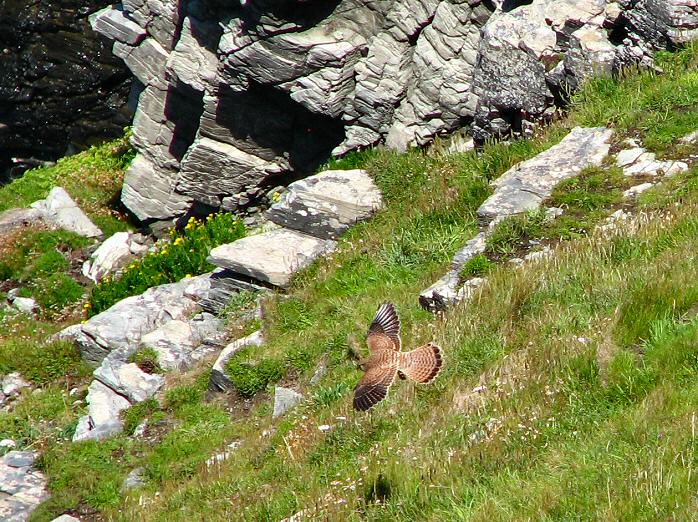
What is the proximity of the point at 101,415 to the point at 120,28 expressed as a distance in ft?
37.3

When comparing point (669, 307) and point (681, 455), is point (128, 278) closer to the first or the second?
point (669, 307)

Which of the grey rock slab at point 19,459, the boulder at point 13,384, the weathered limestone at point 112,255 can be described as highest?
the grey rock slab at point 19,459

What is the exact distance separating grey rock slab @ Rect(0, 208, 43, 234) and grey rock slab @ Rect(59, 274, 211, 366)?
6933 millimetres

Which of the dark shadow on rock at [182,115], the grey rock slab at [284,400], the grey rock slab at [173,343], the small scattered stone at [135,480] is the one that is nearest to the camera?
the grey rock slab at [284,400]

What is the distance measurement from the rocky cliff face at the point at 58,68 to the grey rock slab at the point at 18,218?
178 inches

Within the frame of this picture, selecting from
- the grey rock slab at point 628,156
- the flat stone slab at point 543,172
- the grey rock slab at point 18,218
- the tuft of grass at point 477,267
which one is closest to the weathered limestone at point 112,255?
the grey rock slab at point 18,218

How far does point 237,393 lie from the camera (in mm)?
12477

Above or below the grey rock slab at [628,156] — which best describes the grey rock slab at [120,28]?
below

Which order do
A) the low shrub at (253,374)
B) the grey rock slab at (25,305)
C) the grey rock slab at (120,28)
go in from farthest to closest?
the grey rock slab at (120,28) → the grey rock slab at (25,305) → the low shrub at (253,374)

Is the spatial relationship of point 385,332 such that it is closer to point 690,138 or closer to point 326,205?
point 690,138

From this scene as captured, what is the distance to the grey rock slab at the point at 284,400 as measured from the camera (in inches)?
446

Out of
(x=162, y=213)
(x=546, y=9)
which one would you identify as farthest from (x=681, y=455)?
(x=162, y=213)

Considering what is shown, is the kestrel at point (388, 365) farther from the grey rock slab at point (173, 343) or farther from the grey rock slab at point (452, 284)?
the grey rock slab at point (173, 343)

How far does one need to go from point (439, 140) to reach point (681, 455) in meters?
11.4
